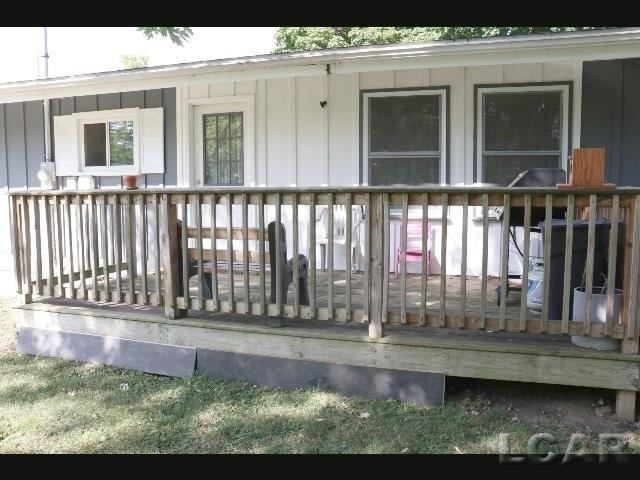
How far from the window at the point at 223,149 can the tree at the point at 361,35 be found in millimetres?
8095

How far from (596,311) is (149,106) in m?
5.67

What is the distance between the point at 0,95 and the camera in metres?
7.18

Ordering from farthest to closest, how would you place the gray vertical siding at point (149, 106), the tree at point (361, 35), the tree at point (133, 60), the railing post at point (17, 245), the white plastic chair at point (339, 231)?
the tree at point (133, 60), the tree at point (361, 35), the gray vertical siding at point (149, 106), the white plastic chair at point (339, 231), the railing post at point (17, 245)

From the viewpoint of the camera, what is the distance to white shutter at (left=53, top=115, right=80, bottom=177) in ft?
24.9

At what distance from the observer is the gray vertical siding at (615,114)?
17.3 ft

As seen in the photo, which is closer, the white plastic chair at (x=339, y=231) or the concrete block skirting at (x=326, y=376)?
the concrete block skirting at (x=326, y=376)

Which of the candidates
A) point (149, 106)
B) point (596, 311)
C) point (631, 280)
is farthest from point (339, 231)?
point (631, 280)

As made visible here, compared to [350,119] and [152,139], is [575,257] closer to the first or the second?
[350,119]

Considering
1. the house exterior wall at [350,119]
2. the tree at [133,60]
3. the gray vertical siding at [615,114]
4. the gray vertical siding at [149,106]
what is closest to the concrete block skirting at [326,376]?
the house exterior wall at [350,119]

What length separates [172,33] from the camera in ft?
15.9

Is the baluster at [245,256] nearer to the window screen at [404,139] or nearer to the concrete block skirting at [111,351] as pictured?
the concrete block skirting at [111,351]

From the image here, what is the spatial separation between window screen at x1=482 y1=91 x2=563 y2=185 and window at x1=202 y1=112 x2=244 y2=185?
9.16ft

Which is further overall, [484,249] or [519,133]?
[519,133]

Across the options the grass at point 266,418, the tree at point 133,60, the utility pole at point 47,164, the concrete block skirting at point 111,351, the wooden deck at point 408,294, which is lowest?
the grass at point 266,418
